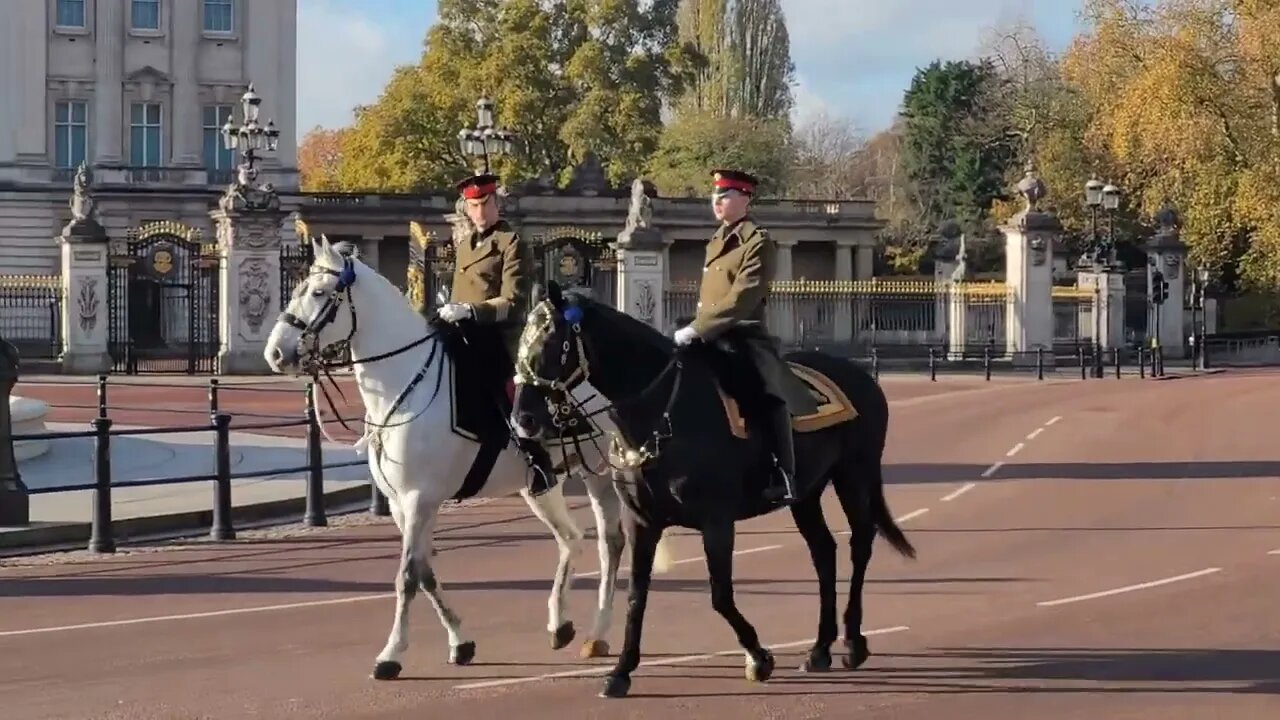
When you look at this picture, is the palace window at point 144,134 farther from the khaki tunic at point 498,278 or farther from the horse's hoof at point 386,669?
the horse's hoof at point 386,669

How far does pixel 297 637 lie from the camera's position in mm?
11391

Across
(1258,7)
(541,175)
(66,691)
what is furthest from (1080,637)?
(541,175)

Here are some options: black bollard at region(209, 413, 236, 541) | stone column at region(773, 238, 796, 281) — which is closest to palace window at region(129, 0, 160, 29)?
stone column at region(773, 238, 796, 281)

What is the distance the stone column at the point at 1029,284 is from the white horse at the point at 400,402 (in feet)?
145

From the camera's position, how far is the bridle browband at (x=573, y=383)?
354 inches

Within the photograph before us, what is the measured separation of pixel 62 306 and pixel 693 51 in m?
41.6

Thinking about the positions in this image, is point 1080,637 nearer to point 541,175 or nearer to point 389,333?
point 389,333

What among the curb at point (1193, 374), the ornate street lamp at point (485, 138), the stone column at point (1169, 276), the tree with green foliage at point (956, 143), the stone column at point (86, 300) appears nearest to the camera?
the ornate street lamp at point (485, 138)

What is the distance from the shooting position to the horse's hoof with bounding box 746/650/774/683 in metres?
9.54

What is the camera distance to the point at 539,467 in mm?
10664

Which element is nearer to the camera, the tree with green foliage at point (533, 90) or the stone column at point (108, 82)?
the stone column at point (108, 82)

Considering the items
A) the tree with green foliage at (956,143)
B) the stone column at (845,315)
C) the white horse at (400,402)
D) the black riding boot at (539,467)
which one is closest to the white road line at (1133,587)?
the white horse at (400,402)

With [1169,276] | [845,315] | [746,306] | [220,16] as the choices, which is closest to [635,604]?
[746,306]

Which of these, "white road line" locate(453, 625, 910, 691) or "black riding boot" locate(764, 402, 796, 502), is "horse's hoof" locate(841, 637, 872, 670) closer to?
"white road line" locate(453, 625, 910, 691)
